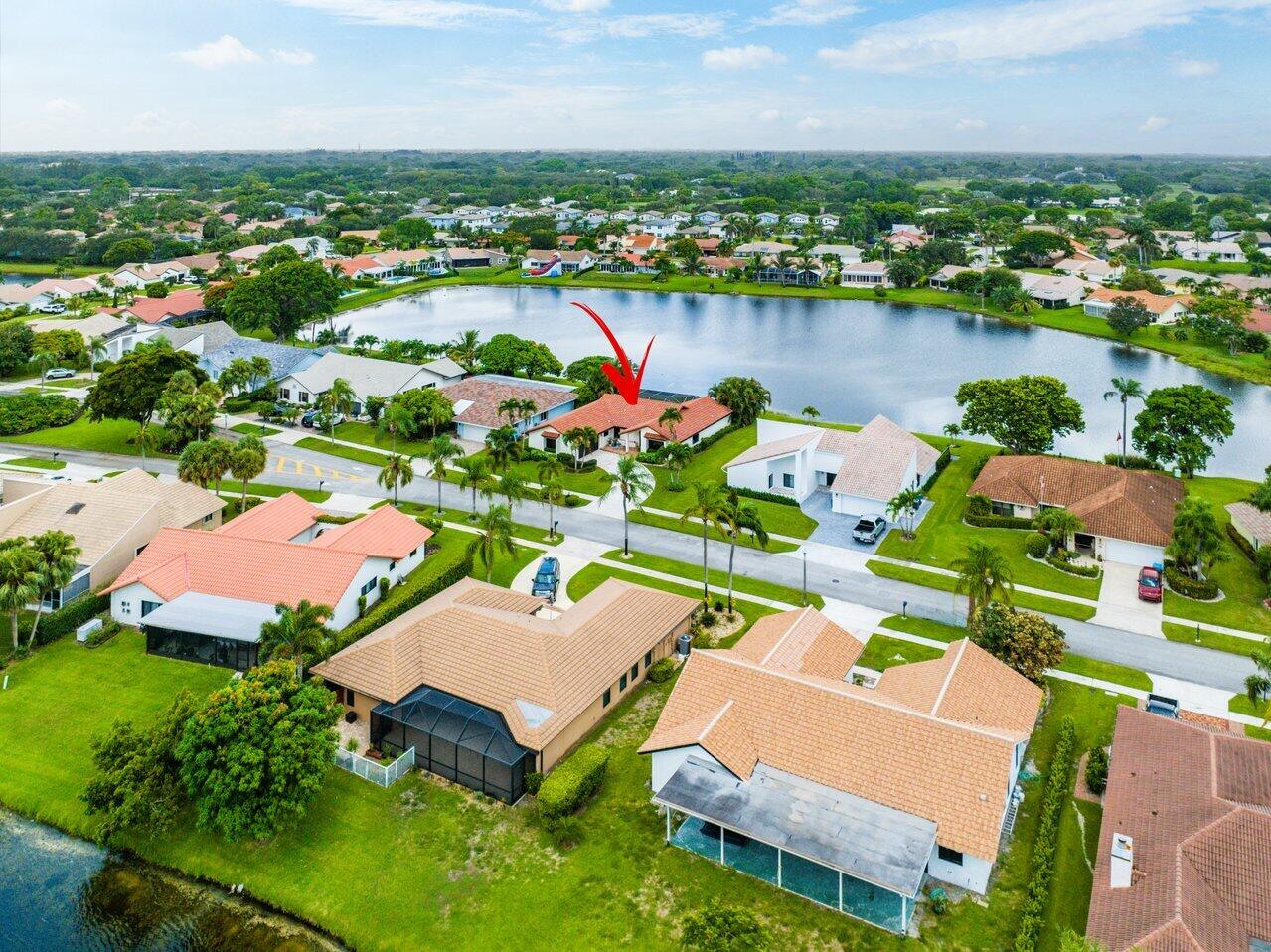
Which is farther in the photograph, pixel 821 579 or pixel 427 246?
pixel 427 246

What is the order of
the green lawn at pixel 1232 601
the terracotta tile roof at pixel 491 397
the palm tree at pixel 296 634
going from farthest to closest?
the terracotta tile roof at pixel 491 397 → the green lawn at pixel 1232 601 → the palm tree at pixel 296 634

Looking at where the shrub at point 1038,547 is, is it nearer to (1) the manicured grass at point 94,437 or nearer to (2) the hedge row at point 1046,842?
(2) the hedge row at point 1046,842

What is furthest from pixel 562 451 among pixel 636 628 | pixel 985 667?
pixel 985 667

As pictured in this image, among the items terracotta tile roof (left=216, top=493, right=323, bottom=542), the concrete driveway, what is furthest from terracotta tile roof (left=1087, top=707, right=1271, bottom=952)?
terracotta tile roof (left=216, top=493, right=323, bottom=542)

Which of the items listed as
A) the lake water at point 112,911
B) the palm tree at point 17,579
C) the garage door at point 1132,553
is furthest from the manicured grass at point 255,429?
the garage door at point 1132,553

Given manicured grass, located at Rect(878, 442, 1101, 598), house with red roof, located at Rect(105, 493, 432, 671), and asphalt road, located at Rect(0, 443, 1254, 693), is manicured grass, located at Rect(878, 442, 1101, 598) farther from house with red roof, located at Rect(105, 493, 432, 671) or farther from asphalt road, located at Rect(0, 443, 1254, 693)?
house with red roof, located at Rect(105, 493, 432, 671)

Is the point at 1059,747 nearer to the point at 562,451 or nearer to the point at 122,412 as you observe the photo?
the point at 562,451
